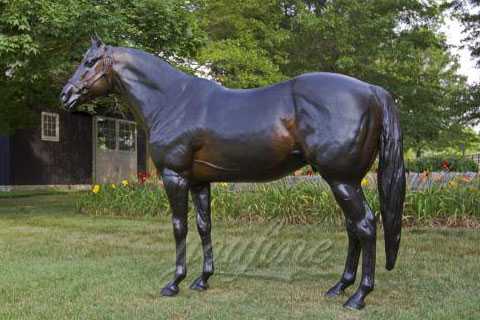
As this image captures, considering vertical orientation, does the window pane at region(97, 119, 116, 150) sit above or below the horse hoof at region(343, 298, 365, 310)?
above

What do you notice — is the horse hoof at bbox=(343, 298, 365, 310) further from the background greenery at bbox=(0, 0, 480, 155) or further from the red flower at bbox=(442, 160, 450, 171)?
the red flower at bbox=(442, 160, 450, 171)

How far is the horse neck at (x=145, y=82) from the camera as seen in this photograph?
4590mm

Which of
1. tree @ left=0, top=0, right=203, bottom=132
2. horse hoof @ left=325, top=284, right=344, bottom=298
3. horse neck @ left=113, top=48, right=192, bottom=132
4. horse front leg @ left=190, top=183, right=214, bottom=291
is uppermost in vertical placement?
tree @ left=0, top=0, right=203, bottom=132

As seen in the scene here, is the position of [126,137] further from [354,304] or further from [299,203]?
[354,304]

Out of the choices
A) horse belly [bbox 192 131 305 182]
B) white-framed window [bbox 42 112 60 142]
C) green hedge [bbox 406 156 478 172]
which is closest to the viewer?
horse belly [bbox 192 131 305 182]

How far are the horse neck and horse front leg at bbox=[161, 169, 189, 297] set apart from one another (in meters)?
0.51

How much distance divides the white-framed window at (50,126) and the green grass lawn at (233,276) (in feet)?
42.7

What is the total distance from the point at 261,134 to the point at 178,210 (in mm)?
984

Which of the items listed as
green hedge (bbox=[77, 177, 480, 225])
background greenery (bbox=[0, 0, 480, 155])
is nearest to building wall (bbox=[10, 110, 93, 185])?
background greenery (bbox=[0, 0, 480, 155])

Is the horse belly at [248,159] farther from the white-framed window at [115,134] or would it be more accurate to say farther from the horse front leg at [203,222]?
the white-framed window at [115,134]

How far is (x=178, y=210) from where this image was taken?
14.6 ft

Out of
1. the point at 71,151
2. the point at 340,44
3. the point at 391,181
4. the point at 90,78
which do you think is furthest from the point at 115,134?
the point at 391,181

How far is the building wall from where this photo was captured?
2014 centimetres

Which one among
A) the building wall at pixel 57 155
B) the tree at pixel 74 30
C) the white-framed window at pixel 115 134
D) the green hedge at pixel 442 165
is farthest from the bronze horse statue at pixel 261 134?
the white-framed window at pixel 115 134
